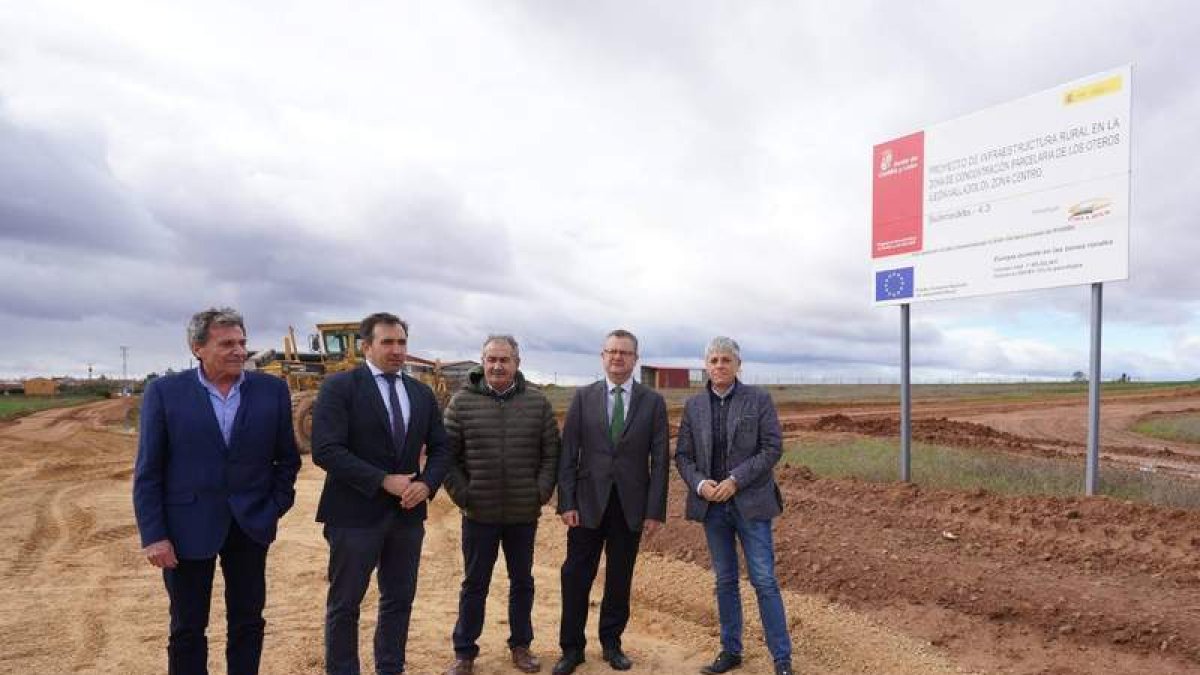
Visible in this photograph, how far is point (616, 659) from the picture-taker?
4750 mm

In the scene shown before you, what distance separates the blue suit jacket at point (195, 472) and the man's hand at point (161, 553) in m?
0.03

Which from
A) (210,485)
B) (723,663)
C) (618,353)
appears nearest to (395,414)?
(210,485)

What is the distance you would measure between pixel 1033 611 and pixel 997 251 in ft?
15.3

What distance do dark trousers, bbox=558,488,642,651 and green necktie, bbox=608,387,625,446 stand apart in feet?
1.19

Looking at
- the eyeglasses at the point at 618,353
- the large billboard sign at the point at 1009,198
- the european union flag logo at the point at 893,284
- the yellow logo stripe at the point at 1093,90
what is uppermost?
the yellow logo stripe at the point at 1093,90

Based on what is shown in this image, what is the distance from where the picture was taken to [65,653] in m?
5.01

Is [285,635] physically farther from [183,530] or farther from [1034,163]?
[1034,163]

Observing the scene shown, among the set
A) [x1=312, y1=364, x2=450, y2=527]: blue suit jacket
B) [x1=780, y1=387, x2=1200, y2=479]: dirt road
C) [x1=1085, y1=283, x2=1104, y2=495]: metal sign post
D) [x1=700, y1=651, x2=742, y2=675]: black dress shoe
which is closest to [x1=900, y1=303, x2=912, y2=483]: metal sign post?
[x1=1085, y1=283, x2=1104, y2=495]: metal sign post

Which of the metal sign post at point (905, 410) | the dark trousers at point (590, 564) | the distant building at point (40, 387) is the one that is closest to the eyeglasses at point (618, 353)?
the dark trousers at point (590, 564)

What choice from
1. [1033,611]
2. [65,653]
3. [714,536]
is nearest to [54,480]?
[65,653]

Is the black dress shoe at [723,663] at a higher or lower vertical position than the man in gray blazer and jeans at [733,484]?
lower

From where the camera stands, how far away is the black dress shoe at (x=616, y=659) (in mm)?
4719

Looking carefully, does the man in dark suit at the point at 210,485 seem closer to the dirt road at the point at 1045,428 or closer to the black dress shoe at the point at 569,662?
the black dress shoe at the point at 569,662

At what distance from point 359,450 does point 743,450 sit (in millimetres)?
2186
